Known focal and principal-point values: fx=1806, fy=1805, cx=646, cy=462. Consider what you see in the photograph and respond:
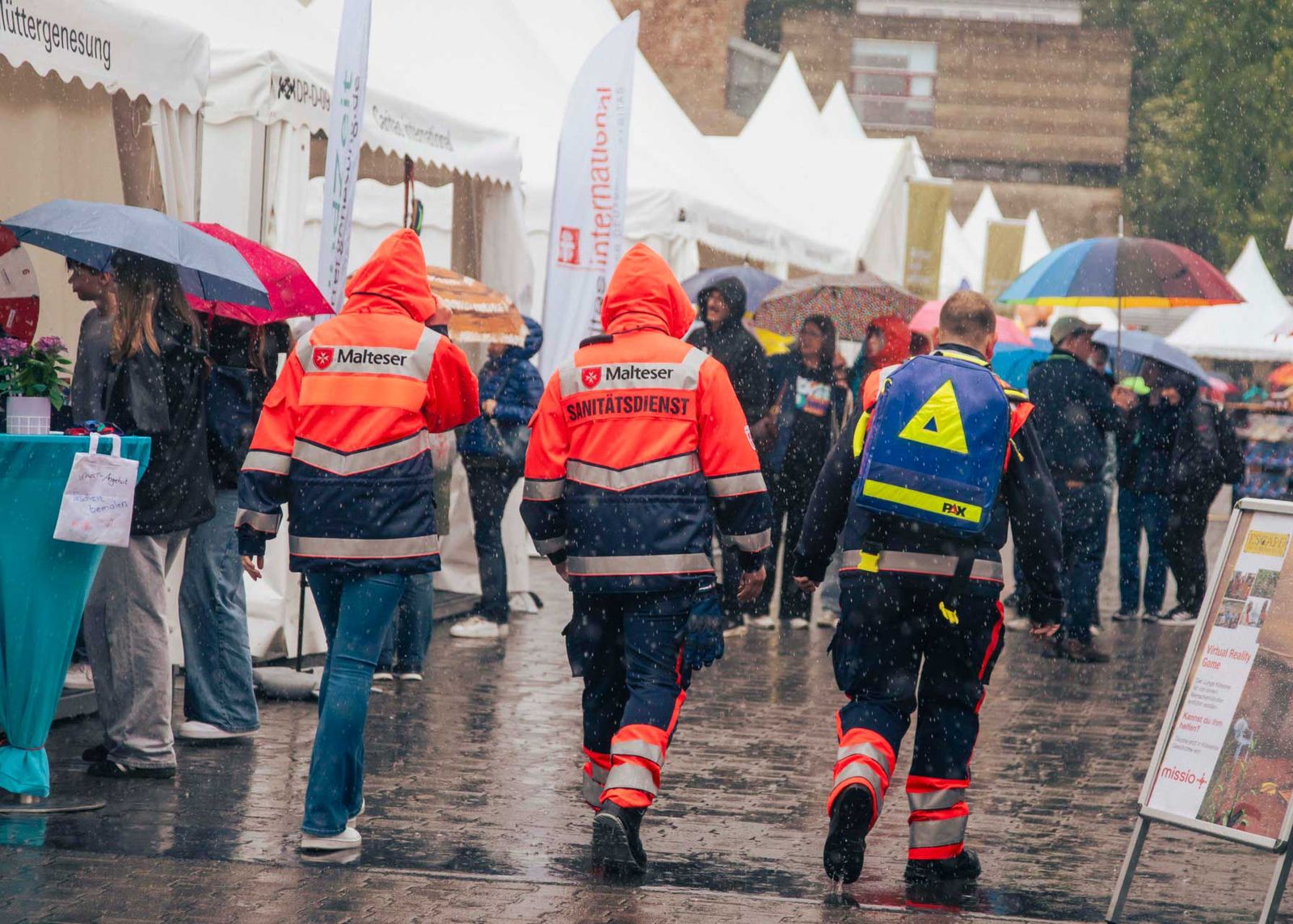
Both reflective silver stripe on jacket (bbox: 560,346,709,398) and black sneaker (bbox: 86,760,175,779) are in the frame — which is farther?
black sneaker (bbox: 86,760,175,779)

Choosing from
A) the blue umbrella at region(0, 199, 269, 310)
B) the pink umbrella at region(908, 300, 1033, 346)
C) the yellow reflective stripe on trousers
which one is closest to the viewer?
the yellow reflective stripe on trousers

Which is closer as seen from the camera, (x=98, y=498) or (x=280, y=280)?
(x=98, y=498)

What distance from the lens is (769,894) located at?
534 cm

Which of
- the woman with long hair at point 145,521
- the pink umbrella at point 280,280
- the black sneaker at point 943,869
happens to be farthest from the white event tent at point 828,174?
the black sneaker at point 943,869

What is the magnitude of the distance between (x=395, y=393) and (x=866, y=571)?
1576mm

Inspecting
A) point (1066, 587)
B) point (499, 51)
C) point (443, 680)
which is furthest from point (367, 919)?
point (499, 51)

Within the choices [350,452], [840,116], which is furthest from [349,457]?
[840,116]

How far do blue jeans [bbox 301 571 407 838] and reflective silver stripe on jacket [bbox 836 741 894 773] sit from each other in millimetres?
1489

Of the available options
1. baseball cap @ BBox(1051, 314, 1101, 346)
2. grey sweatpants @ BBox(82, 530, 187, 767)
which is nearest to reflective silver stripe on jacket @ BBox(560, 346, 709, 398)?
grey sweatpants @ BBox(82, 530, 187, 767)

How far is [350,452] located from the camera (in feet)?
18.4

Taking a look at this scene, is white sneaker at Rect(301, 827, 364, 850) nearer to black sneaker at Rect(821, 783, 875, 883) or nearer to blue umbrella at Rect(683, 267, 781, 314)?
black sneaker at Rect(821, 783, 875, 883)

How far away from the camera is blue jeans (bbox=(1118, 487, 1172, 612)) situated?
13125 millimetres

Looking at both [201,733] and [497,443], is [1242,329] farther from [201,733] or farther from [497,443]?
[201,733]

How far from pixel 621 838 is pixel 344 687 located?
3.22 feet
